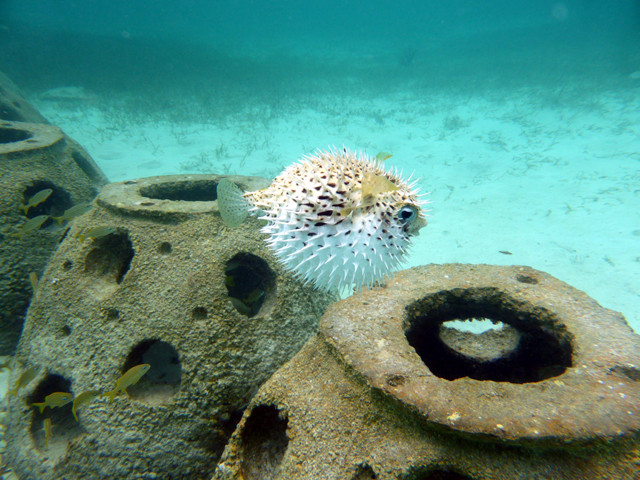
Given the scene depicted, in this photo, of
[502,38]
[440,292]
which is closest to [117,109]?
[440,292]

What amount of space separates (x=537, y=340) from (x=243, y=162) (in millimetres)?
9391

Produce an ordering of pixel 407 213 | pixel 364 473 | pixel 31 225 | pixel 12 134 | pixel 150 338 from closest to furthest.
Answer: pixel 364 473 < pixel 407 213 < pixel 150 338 < pixel 31 225 < pixel 12 134

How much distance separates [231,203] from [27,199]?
151 inches

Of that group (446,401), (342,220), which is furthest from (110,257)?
(446,401)

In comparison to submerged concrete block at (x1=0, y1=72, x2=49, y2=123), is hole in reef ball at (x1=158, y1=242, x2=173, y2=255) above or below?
below

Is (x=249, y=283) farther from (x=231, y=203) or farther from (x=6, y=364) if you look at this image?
(x=6, y=364)

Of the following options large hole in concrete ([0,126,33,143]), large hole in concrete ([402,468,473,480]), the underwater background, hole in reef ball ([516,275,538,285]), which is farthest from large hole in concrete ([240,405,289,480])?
large hole in concrete ([0,126,33,143])

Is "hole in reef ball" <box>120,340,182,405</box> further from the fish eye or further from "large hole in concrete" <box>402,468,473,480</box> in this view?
the fish eye

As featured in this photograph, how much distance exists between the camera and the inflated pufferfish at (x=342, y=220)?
1824 millimetres

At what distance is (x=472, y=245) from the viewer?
637 centimetres

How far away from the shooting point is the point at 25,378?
2.67 meters

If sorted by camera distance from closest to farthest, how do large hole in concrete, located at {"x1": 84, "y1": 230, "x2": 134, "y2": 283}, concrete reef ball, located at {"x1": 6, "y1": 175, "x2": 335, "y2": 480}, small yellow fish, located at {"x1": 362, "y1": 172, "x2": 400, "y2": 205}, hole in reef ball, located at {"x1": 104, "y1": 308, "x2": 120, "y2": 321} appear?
1. small yellow fish, located at {"x1": 362, "y1": 172, "x2": 400, "y2": 205}
2. concrete reef ball, located at {"x1": 6, "y1": 175, "x2": 335, "y2": 480}
3. hole in reef ball, located at {"x1": 104, "y1": 308, "x2": 120, "y2": 321}
4. large hole in concrete, located at {"x1": 84, "y1": 230, "x2": 134, "y2": 283}

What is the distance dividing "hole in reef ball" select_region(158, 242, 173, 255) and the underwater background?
4482 mm

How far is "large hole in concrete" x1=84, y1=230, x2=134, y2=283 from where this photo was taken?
3.14 meters
